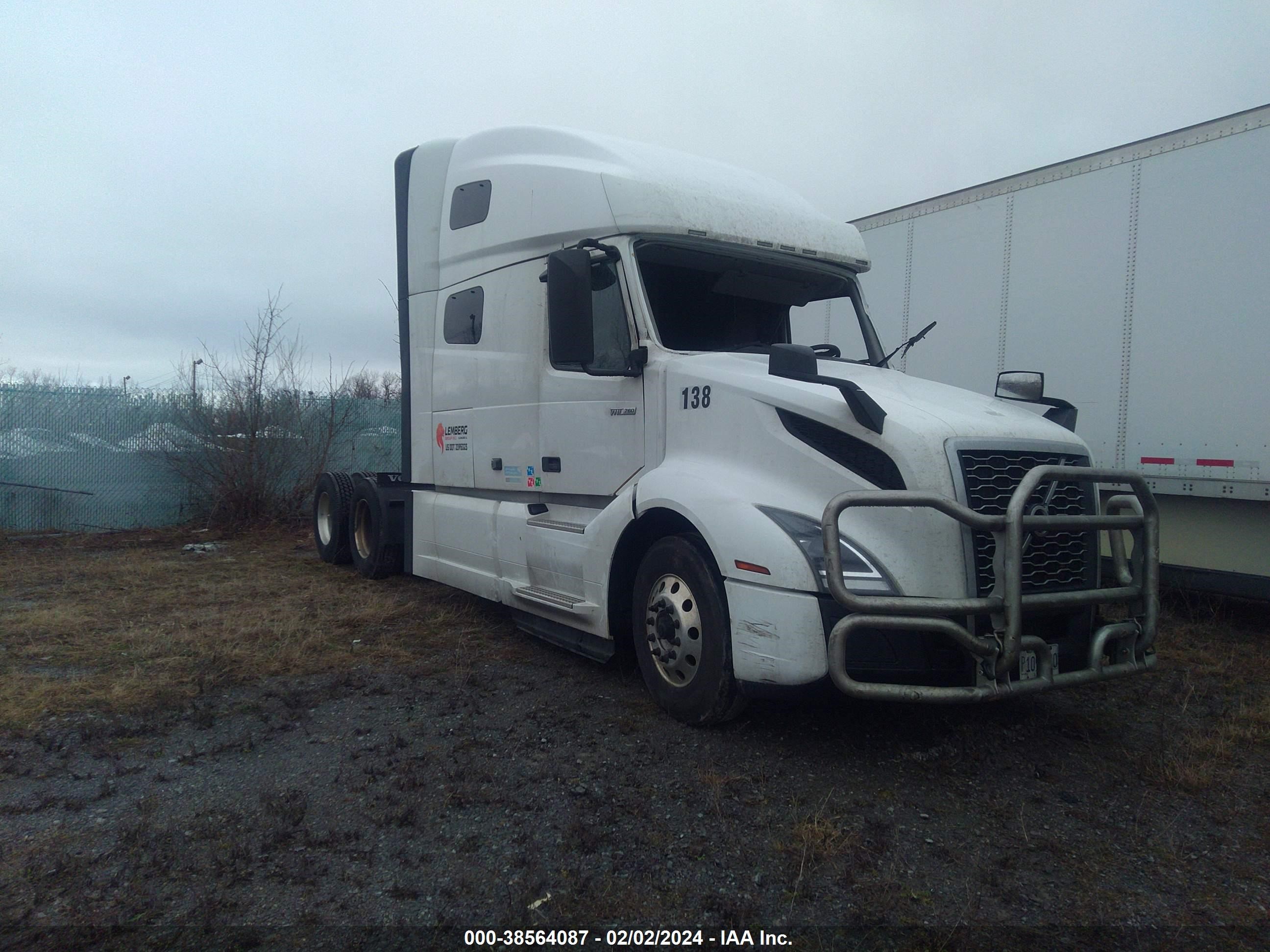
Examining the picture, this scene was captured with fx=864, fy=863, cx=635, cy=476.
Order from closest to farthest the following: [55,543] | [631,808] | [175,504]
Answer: [631,808]
[55,543]
[175,504]

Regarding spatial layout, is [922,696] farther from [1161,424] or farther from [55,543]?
[55,543]

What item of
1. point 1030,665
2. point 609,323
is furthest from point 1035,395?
point 609,323

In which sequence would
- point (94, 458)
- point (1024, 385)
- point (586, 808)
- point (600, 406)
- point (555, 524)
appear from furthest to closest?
point (94, 458) < point (555, 524) < point (600, 406) < point (1024, 385) < point (586, 808)

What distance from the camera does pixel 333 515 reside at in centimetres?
966

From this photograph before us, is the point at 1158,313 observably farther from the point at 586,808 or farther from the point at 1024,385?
the point at 586,808

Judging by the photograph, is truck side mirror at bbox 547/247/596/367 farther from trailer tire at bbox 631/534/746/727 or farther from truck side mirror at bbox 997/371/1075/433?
truck side mirror at bbox 997/371/1075/433

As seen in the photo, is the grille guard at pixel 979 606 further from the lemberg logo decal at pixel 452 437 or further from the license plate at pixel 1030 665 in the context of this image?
the lemberg logo decal at pixel 452 437

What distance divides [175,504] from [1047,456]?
13135 mm

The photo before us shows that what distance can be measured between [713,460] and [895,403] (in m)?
0.94

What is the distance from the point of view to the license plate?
3676mm

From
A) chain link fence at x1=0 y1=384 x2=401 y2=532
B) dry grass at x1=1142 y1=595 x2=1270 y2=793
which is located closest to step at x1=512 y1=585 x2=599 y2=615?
dry grass at x1=1142 y1=595 x2=1270 y2=793

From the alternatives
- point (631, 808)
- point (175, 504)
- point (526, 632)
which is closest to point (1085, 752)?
point (631, 808)

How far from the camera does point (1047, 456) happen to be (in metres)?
4.11

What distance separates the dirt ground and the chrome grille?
888mm
